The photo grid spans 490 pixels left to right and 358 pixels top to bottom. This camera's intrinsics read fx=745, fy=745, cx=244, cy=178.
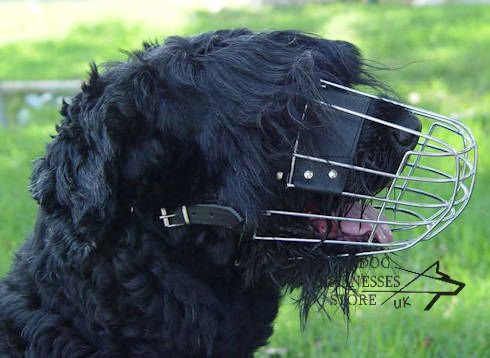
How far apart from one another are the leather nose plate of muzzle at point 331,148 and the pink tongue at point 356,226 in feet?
0.48

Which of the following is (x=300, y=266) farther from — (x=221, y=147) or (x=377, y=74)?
(x=377, y=74)

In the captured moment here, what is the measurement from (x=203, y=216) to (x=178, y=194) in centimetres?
9

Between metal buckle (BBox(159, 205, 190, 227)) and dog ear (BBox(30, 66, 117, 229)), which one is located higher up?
dog ear (BBox(30, 66, 117, 229))

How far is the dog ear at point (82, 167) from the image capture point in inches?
73.8

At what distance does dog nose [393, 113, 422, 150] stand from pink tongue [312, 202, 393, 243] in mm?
213

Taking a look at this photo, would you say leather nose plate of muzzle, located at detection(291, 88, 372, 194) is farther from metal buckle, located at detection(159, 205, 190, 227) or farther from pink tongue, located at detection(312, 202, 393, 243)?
metal buckle, located at detection(159, 205, 190, 227)

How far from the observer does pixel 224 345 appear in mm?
2068

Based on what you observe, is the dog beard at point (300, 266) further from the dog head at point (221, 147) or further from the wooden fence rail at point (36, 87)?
the wooden fence rail at point (36, 87)

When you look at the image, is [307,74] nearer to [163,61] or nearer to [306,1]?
[163,61]

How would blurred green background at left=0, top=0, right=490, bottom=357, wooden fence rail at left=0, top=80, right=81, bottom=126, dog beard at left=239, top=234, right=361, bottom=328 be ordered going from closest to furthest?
dog beard at left=239, top=234, right=361, bottom=328 < blurred green background at left=0, top=0, right=490, bottom=357 < wooden fence rail at left=0, top=80, right=81, bottom=126

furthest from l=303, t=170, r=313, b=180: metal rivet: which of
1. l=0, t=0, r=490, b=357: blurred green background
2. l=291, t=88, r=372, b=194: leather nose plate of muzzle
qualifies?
l=0, t=0, r=490, b=357: blurred green background

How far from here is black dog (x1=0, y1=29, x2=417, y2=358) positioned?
188 cm

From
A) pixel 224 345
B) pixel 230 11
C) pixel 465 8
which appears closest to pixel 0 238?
pixel 224 345

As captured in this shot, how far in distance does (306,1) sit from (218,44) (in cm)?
1383
